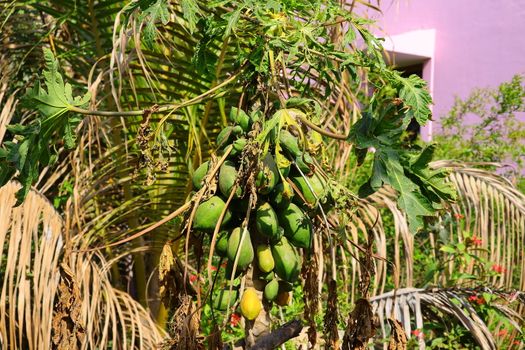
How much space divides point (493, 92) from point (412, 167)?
4.64 metres

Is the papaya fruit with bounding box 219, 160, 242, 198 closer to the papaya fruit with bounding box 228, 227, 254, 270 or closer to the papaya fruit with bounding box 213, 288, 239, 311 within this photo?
the papaya fruit with bounding box 228, 227, 254, 270

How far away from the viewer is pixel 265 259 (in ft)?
4.16

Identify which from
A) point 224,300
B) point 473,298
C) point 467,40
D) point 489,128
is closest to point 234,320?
point 473,298

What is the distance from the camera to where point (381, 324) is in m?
2.84

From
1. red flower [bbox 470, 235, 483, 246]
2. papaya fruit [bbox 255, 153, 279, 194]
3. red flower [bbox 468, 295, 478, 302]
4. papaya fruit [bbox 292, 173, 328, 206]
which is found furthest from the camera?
red flower [bbox 470, 235, 483, 246]

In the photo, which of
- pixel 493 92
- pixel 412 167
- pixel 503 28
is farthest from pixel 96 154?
pixel 503 28

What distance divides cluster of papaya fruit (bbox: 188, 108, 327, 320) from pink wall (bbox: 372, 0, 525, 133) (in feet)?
16.0

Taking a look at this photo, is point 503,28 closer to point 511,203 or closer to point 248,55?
point 511,203

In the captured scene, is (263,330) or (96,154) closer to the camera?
(263,330)

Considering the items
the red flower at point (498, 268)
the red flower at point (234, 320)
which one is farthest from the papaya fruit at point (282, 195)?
the red flower at point (498, 268)

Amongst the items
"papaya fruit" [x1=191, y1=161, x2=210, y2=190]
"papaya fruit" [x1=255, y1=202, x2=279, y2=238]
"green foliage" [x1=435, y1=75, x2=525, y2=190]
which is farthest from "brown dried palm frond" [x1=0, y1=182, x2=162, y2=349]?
"green foliage" [x1=435, y1=75, x2=525, y2=190]

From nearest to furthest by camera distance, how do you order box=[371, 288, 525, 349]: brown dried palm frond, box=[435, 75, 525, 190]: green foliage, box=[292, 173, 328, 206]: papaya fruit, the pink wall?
1. box=[292, 173, 328, 206]: papaya fruit
2. box=[371, 288, 525, 349]: brown dried palm frond
3. box=[435, 75, 525, 190]: green foliage
4. the pink wall

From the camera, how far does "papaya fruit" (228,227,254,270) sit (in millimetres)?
1231

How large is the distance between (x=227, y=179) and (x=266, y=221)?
3.7 inches
